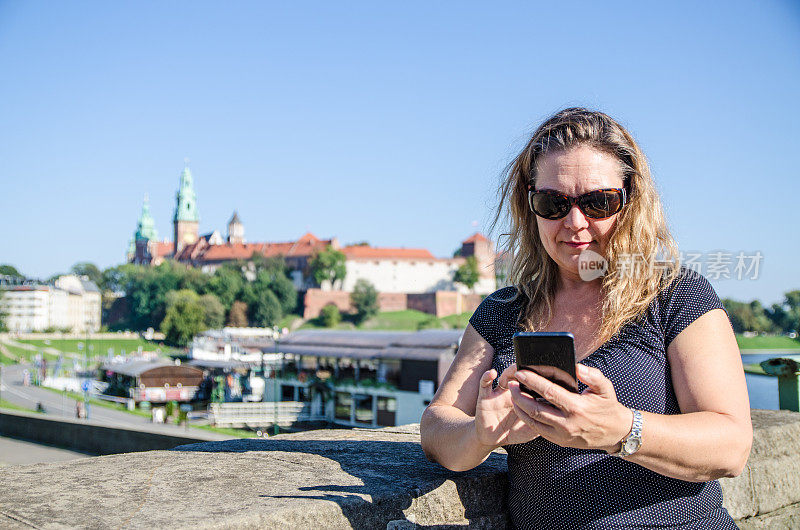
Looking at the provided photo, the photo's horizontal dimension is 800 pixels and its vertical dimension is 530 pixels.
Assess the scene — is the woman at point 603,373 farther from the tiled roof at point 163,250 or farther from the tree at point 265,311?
the tiled roof at point 163,250

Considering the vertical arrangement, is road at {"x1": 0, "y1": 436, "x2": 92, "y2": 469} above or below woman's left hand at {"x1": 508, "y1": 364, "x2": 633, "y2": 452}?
below

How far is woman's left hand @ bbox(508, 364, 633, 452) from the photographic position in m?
1.03

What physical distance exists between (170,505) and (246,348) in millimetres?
46876

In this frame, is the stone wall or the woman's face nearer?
the woman's face

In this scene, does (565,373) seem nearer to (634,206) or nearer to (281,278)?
(634,206)

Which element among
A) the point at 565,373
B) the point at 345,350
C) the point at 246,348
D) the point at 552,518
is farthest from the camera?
the point at 246,348

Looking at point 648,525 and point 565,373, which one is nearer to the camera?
point 565,373

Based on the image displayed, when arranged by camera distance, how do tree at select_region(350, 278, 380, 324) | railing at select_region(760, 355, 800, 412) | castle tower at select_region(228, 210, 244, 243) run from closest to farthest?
railing at select_region(760, 355, 800, 412) → tree at select_region(350, 278, 380, 324) → castle tower at select_region(228, 210, 244, 243)

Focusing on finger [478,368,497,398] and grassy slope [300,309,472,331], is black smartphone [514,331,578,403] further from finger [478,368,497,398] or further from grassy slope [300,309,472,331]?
grassy slope [300,309,472,331]

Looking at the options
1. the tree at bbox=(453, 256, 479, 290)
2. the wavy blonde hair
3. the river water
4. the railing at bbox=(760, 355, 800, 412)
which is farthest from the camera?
the tree at bbox=(453, 256, 479, 290)

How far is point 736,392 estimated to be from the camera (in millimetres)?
1187

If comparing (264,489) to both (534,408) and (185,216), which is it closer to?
(534,408)

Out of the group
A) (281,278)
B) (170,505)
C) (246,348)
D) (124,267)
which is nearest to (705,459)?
(170,505)

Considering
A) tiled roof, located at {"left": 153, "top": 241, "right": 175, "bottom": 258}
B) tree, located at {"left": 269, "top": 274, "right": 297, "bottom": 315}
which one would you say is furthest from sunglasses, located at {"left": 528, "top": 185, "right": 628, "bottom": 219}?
tiled roof, located at {"left": 153, "top": 241, "right": 175, "bottom": 258}
